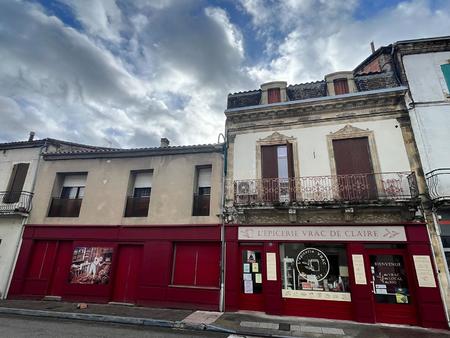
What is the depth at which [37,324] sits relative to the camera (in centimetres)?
684

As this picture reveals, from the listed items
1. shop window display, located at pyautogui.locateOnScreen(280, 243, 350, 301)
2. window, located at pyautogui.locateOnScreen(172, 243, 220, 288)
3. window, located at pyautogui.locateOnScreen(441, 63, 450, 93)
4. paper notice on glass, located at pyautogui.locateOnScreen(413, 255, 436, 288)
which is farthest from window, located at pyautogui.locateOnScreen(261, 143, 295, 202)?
window, located at pyautogui.locateOnScreen(441, 63, 450, 93)

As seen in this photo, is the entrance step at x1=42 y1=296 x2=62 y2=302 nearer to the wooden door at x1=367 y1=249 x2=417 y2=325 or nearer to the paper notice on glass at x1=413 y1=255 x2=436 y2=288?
the wooden door at x1=367 y1=249 x2=417 y2=325

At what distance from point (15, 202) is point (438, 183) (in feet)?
53.8

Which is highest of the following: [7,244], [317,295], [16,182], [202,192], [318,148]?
[318,148]

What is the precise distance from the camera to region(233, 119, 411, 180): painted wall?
844cm

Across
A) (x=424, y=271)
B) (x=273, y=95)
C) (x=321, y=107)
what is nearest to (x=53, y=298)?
(x=273, y=95)

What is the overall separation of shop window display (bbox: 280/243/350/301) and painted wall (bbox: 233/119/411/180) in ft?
8.71

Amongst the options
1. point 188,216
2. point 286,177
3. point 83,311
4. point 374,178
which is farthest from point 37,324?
point 374,178

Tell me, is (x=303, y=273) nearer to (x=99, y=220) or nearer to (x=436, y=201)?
(x=436, y=201)

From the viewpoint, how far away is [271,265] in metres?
8.38

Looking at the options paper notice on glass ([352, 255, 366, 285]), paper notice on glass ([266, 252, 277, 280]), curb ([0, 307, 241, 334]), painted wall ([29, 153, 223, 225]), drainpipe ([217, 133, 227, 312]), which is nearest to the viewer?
curb ([0, 307, 241, 334])

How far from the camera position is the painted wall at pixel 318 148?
8438 mm

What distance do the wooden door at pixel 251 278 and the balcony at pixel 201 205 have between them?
199 cm

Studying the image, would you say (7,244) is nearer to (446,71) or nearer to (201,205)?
(201,205)
